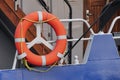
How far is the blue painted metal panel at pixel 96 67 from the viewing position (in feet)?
13.2

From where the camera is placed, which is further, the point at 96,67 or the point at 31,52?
the point at 96,67

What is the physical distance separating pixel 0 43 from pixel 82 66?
210cm

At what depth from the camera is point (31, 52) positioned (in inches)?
152

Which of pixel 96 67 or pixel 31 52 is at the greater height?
pixel 31 52

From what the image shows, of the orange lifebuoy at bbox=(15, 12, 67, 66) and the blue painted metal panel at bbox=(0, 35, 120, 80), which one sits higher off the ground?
the orange lifebuoy at bbox=(15, 12, 67, 66)

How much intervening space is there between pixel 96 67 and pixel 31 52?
2.80 ft

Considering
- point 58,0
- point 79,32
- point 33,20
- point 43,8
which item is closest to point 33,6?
point 43,8

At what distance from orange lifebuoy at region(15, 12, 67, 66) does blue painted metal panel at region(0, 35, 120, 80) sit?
7.5 inches

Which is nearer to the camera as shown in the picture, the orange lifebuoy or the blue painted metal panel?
the orange lifebuoy

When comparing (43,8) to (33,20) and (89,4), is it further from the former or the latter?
(33,20)

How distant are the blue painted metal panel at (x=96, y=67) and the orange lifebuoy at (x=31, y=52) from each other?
0.19 meters

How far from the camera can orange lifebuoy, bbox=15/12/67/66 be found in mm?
3762

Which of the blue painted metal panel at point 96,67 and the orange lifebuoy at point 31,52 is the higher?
the orange lifebuoy at point 31,52

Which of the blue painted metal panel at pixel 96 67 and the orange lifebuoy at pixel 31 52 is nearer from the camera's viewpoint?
the orange lifebuoy at pixel 31 52
